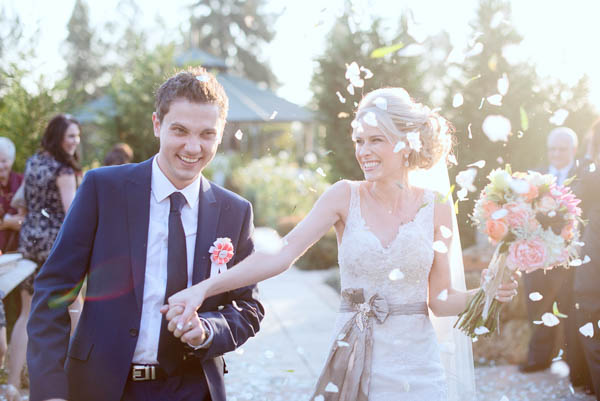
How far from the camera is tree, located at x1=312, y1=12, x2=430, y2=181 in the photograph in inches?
466

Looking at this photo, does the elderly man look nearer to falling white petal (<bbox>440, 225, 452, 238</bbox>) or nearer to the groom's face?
falling white petal (<bbox>440, 225, 452, 238</bbox>)

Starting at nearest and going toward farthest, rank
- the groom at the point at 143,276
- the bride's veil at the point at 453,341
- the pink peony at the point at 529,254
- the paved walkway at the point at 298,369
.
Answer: the groom at the point at 143,276, the pink peony at the point at 529,254, the bride's veil at the point at 453,341, the paved walkway at the point at 298,369

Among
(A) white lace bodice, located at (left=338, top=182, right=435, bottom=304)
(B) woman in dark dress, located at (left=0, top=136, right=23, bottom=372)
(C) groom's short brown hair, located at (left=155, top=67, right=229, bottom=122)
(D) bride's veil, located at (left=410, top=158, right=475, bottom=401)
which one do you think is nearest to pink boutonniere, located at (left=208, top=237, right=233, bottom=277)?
(C) groom's short brown hair, located at (left=155, top=67, right=229, bottom=122)

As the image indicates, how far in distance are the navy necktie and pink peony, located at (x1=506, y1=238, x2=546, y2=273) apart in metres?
1.39

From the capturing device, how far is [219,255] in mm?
2688

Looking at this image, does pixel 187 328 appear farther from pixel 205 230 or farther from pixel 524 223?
Result: pixel 524 223

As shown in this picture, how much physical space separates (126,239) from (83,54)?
5190 centimetres

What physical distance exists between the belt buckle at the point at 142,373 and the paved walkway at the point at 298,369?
203 centimetres

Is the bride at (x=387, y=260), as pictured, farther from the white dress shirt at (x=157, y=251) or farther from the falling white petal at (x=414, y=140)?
the white dress shirt at (x=157, y=251)

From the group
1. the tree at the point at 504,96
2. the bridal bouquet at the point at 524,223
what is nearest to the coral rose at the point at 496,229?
the bridal bouquet at the point at 524,223

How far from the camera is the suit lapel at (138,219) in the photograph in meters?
2.52

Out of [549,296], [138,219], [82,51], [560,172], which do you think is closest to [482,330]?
[138,219]

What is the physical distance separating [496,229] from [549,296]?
413cm

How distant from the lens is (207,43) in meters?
46.9
